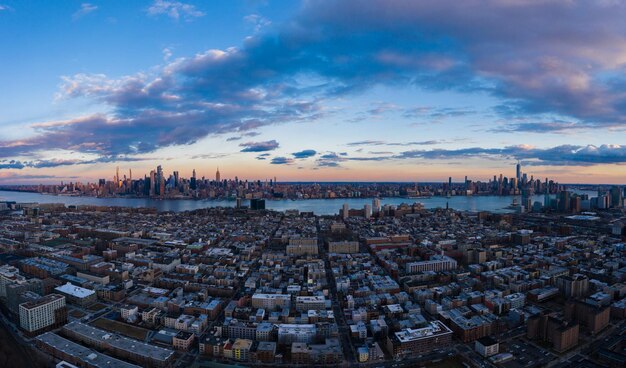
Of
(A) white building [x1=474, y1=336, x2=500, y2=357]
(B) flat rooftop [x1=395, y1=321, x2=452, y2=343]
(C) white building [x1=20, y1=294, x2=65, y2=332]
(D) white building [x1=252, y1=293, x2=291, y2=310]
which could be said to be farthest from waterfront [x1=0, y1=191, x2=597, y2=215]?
(A) white building [x1=474, y1=336, x2=500, y2=357]

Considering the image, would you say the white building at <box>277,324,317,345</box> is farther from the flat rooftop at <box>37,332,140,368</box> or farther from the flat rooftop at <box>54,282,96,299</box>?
the flat rooftop at <box>54,282,96,299</box>

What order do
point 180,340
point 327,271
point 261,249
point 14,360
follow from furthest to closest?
point 261,249
point 327,271
point 180,340
point 14,360

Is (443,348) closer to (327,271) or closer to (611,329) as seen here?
(611,329)

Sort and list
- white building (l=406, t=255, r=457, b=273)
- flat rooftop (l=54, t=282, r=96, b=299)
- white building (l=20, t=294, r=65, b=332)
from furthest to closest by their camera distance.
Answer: white building (l=406, t=255, r=457, b=273)
flat rooftop (l=54, t=282, r=96, b=299)
white building (l=20, t=294, r=65, b=332)

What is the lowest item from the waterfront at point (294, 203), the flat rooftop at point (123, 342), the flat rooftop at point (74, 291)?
the flat rooftop at point (123, 342)

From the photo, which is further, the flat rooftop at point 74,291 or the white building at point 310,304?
the flat rooftop at point 74,291

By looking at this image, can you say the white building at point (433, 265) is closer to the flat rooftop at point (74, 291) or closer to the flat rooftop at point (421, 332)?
the flat rooftop at point (421, 332)

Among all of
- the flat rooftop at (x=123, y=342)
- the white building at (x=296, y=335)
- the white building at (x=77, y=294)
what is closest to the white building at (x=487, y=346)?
the white building at (x=296, y=335)

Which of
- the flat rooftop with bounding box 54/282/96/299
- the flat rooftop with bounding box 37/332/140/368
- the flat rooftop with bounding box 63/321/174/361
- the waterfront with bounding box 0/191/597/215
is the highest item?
the waterfront with bounding box 0/191/597/215

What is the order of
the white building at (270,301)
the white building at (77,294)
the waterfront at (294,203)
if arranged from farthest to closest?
the waterfront at (294,203) < the white building at (77,294) < the white building at (270,301)

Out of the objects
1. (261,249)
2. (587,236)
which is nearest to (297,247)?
(261,249)

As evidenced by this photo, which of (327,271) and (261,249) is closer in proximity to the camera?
(327,271)
